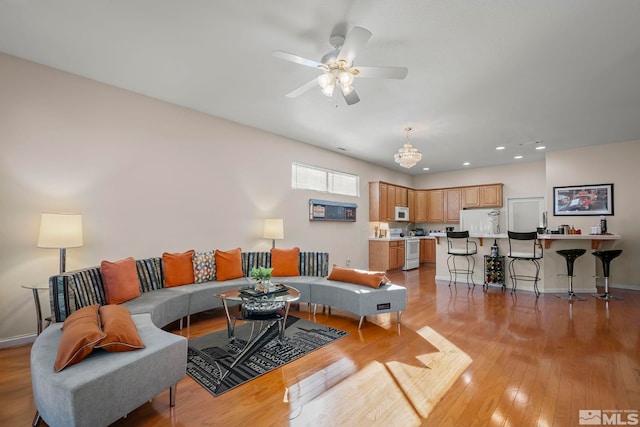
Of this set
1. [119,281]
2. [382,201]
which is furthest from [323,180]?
[119,281]

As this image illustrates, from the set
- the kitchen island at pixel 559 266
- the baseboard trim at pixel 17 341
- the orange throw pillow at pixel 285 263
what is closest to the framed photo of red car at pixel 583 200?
the kitchen island at pixel 559 266

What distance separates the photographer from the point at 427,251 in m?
9.02

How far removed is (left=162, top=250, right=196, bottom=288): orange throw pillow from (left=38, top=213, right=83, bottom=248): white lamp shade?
3.25 ft

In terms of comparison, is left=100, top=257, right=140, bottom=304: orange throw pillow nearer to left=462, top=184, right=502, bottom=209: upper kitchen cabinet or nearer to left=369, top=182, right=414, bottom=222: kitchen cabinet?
left=369, top=182, right=414, bottom=222: kitchen cabinet

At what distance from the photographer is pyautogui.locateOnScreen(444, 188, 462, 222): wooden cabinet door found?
8719 mm

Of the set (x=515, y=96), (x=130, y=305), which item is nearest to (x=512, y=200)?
(x=515, y=96)

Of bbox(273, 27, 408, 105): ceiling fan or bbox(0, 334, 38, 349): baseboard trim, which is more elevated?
bbox(273, 27, 408, 105): ceiling fan

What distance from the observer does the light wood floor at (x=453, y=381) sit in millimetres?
1912

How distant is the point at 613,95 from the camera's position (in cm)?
369

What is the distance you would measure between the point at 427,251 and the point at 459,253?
3.36m

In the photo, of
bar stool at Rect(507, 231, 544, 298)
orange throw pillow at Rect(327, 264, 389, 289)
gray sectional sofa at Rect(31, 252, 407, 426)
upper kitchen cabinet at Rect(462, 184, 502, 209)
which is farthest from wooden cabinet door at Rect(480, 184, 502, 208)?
gray sectional sofa at Rect(31, 252, 407, 426)

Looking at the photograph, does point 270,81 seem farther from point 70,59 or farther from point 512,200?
point 512,200

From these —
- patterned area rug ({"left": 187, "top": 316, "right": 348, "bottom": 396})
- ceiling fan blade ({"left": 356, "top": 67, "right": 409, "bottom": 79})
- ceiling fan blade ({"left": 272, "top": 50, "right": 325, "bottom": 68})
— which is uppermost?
ceiling fan blade ({"left": 272, "top": 50, "right": 325, "bottom": 68})

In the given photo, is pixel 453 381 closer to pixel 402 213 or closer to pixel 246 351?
pixel 246 351
